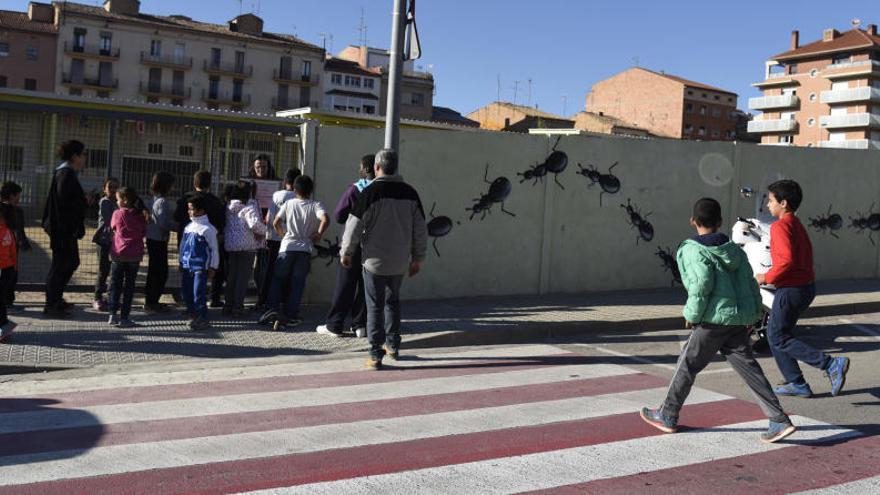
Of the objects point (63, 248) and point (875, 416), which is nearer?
point (875, 416)

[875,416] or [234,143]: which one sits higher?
[234,143]

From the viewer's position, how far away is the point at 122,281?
8.95 m

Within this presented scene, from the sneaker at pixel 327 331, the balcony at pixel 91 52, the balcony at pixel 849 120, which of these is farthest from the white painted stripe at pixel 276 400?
the balcony at pixel 849 120

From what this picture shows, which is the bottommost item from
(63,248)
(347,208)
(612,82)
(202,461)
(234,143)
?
(202,461)

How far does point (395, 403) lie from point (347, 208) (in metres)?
2.94

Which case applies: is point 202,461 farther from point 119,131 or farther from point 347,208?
point 119,131

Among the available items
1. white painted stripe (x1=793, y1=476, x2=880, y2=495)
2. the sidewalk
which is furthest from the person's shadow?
white painted stripe (x1=793, y1=476, x2=880, y2=495)

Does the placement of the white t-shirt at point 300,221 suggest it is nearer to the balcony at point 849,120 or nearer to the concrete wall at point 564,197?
the concrete wall at point 564,197

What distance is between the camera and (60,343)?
26.3ft

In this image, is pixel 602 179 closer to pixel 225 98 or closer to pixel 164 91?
pixel 164 91

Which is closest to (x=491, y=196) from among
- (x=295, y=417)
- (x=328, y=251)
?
(x=328, y=251)

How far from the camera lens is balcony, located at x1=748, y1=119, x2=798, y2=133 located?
94.9m

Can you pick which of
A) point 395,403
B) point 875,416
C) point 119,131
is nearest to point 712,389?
point 875,416

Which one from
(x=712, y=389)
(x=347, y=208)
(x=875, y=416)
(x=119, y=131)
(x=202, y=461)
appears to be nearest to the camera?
(x=202, y=461)
